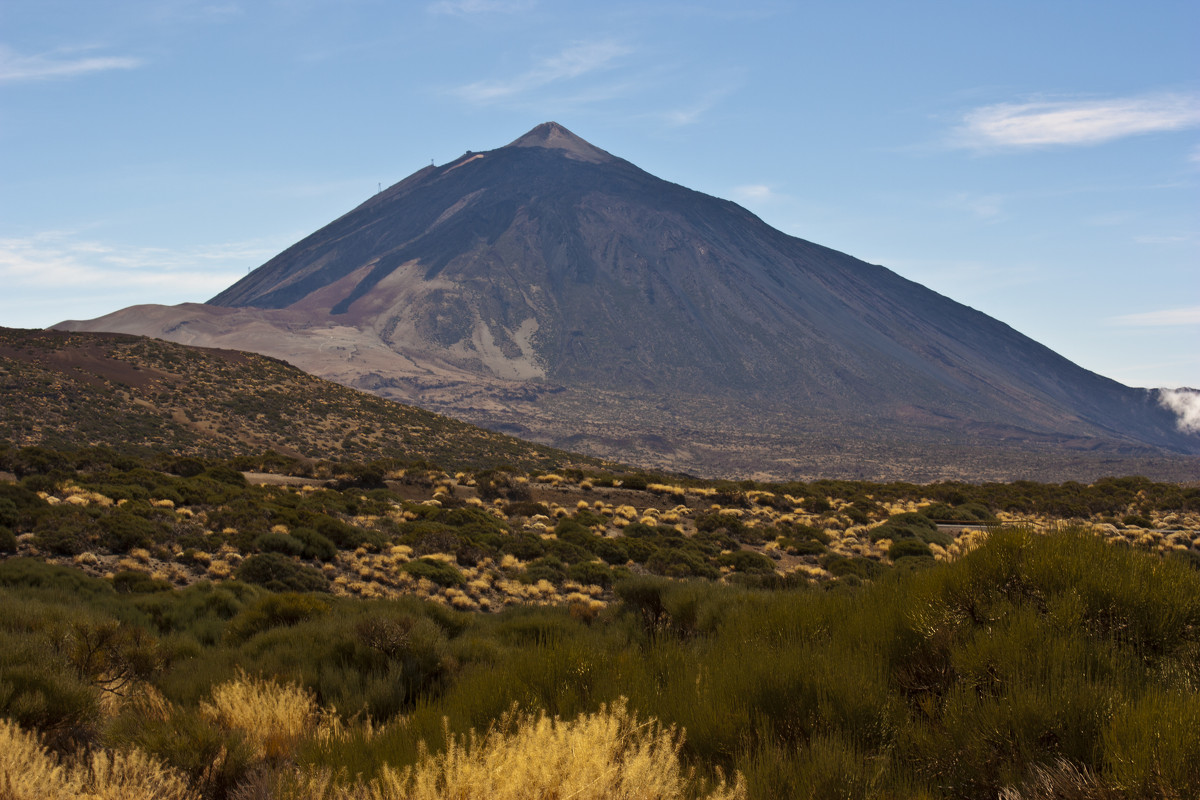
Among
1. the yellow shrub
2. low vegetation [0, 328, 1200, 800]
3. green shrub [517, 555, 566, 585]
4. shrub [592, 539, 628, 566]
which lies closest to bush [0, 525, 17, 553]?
low vegetation [0, 328, 1200, 800]

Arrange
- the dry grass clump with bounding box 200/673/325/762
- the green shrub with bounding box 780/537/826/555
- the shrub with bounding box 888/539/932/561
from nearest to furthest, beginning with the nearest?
the dry grass clump with bounding box 200/673/325/762
the shrub with bounding box 888/539/932/561
the green shrub with bounding box 780/537/826/555

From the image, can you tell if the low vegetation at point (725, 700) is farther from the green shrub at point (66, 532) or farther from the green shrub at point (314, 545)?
the green shrub at point (314, 545)

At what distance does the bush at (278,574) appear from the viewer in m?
15.5

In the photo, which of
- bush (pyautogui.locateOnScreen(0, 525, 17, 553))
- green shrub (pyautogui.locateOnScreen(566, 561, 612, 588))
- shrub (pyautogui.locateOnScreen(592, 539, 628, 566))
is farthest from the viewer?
shrub (pyautogui.locateOnScreen(592, 539, 628, 566))

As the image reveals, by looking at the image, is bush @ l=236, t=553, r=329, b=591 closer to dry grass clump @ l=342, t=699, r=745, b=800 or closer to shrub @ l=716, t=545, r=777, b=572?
shrub @ l=716, t=545, r=777, b=572

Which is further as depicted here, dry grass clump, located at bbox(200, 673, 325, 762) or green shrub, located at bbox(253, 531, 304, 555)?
green shrub, located at bbox(253, 531, 304, 555)

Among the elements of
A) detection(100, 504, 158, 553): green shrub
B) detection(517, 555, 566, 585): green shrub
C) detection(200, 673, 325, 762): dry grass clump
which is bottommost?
detection(517, 555, 566, 585): green shrub

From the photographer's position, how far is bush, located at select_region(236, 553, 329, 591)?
50.9 feet

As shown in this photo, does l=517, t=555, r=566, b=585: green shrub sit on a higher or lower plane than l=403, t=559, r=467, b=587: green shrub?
lower

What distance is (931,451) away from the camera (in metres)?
131

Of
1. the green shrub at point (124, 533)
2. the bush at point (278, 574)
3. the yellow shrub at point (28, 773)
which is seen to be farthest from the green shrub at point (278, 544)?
the yellow shrub at point (28, 773)

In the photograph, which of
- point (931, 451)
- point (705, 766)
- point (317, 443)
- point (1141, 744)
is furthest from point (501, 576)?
point (931, 451)

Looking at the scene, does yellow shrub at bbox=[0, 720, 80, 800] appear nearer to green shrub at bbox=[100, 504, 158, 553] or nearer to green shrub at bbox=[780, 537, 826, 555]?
→ green shrub at bbox=[100, 504, 158, 553]

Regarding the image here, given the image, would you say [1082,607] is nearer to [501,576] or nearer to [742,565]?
[501,576]
